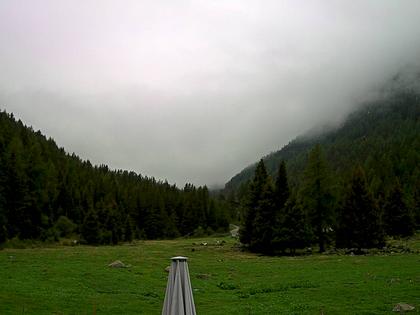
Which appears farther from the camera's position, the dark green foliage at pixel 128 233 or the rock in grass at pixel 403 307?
the dark green foliage at pixel 128 233

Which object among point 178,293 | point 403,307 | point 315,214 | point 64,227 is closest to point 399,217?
point 315,214

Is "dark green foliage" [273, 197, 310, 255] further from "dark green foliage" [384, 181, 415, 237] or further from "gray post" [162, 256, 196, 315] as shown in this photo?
"gray post" [162, 256, 196, 315]

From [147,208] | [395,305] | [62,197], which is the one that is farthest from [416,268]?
[62,197]

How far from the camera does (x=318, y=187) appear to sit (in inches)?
2366

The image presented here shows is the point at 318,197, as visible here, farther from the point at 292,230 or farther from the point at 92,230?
the point at 92,230

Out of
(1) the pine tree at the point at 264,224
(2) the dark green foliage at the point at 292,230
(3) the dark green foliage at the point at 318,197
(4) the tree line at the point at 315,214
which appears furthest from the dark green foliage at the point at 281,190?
(3) the dark green foliage at the point at 318,197

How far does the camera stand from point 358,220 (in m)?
55.3

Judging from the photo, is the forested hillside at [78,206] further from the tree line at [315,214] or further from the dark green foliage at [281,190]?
the dark green foliage at [281,190]

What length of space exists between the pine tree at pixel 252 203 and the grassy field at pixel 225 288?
83.0 ft

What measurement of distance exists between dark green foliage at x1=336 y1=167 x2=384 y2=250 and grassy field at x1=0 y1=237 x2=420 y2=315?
15791 millimetres

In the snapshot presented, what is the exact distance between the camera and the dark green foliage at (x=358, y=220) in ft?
180

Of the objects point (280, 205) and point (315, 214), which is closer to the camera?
point (315, 214)

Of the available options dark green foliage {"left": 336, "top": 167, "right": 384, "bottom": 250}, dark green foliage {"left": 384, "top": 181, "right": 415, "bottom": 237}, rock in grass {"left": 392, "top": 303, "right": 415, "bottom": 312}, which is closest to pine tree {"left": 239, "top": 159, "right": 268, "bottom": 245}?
dark green foliage {"left": 336, "top": 167, "right": 384, "bottom": 250}

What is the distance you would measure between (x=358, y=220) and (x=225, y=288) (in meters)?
31.1
